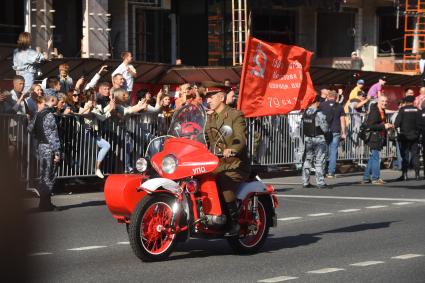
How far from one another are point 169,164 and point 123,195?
52 centimetres

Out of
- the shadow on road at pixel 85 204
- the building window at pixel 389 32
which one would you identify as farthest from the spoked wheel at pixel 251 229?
the building window at pixel 389 32

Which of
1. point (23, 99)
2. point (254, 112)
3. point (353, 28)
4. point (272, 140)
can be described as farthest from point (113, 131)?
point (353, 28)

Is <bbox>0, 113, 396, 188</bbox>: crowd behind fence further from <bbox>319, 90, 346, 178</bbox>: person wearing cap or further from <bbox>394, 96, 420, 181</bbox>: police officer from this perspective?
<bbox>394, 96, 420, 181</bbox>: police officer

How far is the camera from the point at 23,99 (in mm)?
16844

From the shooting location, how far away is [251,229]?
10.1 metres

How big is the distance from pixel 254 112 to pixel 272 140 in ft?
21.9

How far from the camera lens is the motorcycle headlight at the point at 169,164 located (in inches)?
372

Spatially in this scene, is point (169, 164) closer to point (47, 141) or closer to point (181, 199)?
point (181, 199)

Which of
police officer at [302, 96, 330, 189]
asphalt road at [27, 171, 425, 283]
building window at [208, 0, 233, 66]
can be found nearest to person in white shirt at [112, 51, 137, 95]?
police officer at [302, 96, 330, 189]

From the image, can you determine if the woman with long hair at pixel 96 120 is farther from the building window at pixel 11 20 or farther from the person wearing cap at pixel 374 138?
the building window at pixel 11 20

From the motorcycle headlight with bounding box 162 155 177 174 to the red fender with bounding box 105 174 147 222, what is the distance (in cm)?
29

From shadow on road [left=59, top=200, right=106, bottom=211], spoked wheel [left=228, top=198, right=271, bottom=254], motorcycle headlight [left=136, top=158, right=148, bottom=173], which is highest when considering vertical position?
motorcycle headlight [left=136, top=158, right=148, bottom=173]

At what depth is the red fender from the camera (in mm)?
9367

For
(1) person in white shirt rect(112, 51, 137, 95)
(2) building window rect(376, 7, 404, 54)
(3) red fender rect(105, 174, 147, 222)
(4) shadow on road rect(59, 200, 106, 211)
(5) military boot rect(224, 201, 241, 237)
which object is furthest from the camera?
(2) building window rect(376, 7, 404, 54)
